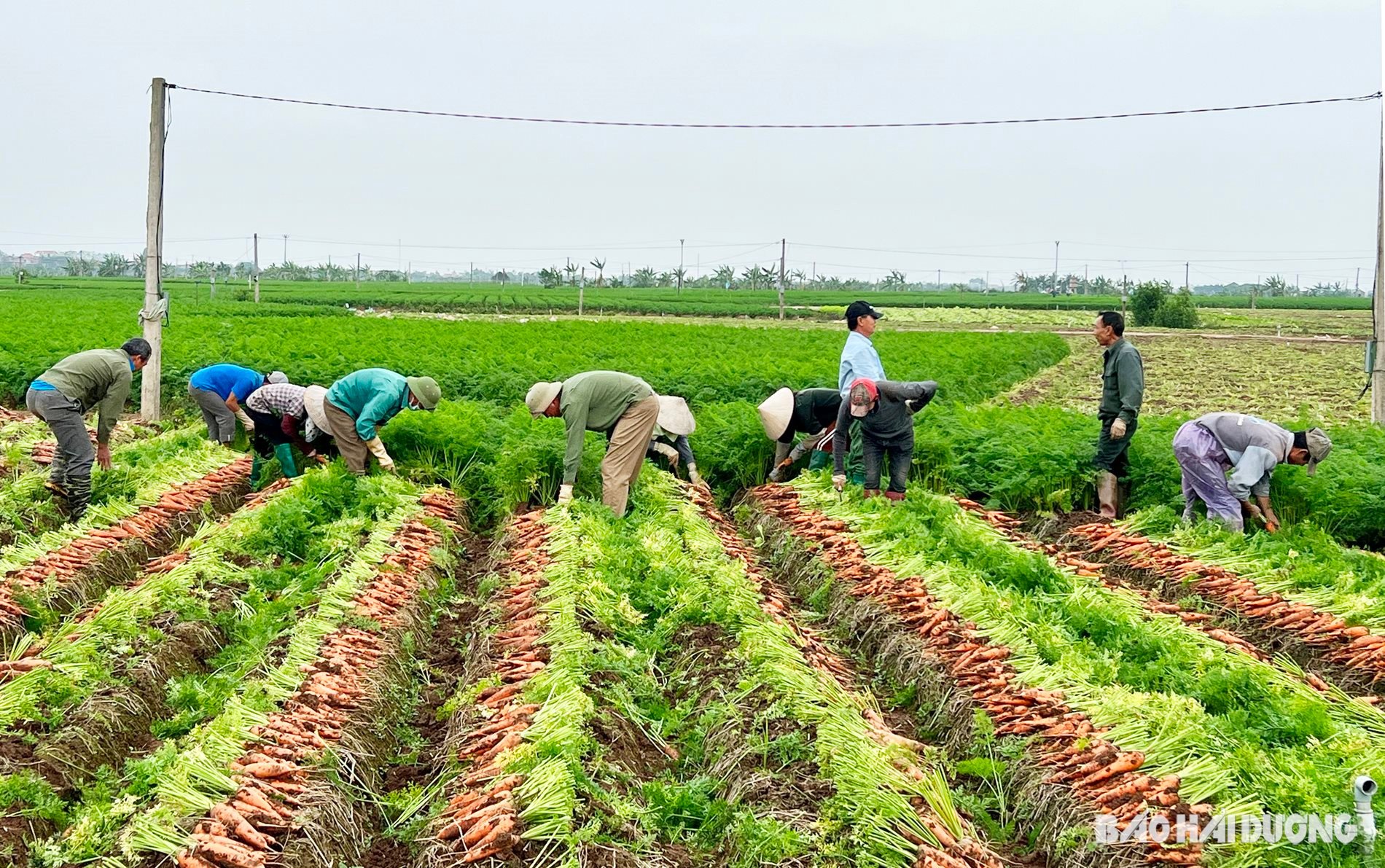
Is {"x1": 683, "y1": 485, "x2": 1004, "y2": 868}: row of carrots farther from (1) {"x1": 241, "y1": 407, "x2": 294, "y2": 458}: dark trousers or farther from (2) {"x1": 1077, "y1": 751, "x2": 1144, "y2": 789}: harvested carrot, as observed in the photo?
(1) {"x1": 241, "y1": 407, "x2": 294, "y2": 458}: dark trousers

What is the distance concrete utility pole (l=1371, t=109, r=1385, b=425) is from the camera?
16.3 metres

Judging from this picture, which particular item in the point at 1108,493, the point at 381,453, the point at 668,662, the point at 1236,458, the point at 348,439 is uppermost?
the point at 1236,458

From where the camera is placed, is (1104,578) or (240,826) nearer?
(240,826)

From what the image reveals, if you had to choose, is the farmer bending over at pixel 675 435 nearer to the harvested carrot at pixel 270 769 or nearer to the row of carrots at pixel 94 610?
the row of carrots at pixel 94 610

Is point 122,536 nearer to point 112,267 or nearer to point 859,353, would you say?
point 859,353

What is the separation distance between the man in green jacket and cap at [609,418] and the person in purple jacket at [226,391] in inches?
137

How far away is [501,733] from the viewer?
610 cm

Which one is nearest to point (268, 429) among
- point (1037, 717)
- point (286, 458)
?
Result: point (286, 458)

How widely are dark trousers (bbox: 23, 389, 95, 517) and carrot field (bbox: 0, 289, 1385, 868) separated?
11.7 inches

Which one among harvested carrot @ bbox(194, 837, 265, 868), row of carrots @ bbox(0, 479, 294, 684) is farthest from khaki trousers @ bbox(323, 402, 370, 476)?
harvested carrot @ bbox(194, 837, 265, 868)

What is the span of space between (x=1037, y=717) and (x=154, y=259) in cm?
1532

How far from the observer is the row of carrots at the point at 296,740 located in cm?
500

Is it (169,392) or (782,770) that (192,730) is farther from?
(169,392)

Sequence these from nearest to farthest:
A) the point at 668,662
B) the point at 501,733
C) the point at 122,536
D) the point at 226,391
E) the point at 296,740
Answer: the point at 296,740
the point at 501,733
the point at 668,662
the point at 122,536
the point at 226,391
